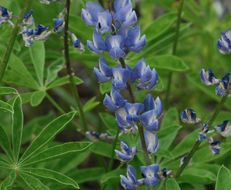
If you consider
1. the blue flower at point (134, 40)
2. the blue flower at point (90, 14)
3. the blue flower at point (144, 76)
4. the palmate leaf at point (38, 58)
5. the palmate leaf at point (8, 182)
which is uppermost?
the blue flower at point (90, 14)

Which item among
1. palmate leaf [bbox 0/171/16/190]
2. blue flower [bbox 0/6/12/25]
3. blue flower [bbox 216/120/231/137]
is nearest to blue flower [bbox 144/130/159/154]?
blue flower [bbox 216/120/231/137]

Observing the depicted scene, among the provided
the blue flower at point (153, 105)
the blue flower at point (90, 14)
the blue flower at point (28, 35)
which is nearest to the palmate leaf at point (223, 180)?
the blue flower at point (153, 105)

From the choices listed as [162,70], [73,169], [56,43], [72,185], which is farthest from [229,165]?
[56,43]

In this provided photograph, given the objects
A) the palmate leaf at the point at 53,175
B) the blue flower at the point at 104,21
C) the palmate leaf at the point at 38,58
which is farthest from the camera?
the palmate leaf at the point at 38,58

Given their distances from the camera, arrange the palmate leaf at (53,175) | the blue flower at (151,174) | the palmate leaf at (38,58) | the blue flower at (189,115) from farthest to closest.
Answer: the palmate leaf at (38,58) → the palmate leaf at (53,175) → the blue flower at (189,115) → the blue flower at (151,174)

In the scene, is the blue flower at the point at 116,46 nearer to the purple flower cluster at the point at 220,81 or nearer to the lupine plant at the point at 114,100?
the lupine plant at the point at 114,100

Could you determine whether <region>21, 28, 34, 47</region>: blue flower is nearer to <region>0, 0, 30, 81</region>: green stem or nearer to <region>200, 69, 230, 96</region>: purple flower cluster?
<region>0, 0, 30, 81</region>: green stem

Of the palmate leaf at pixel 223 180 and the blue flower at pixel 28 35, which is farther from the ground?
the blue flower at pixel 28 35
